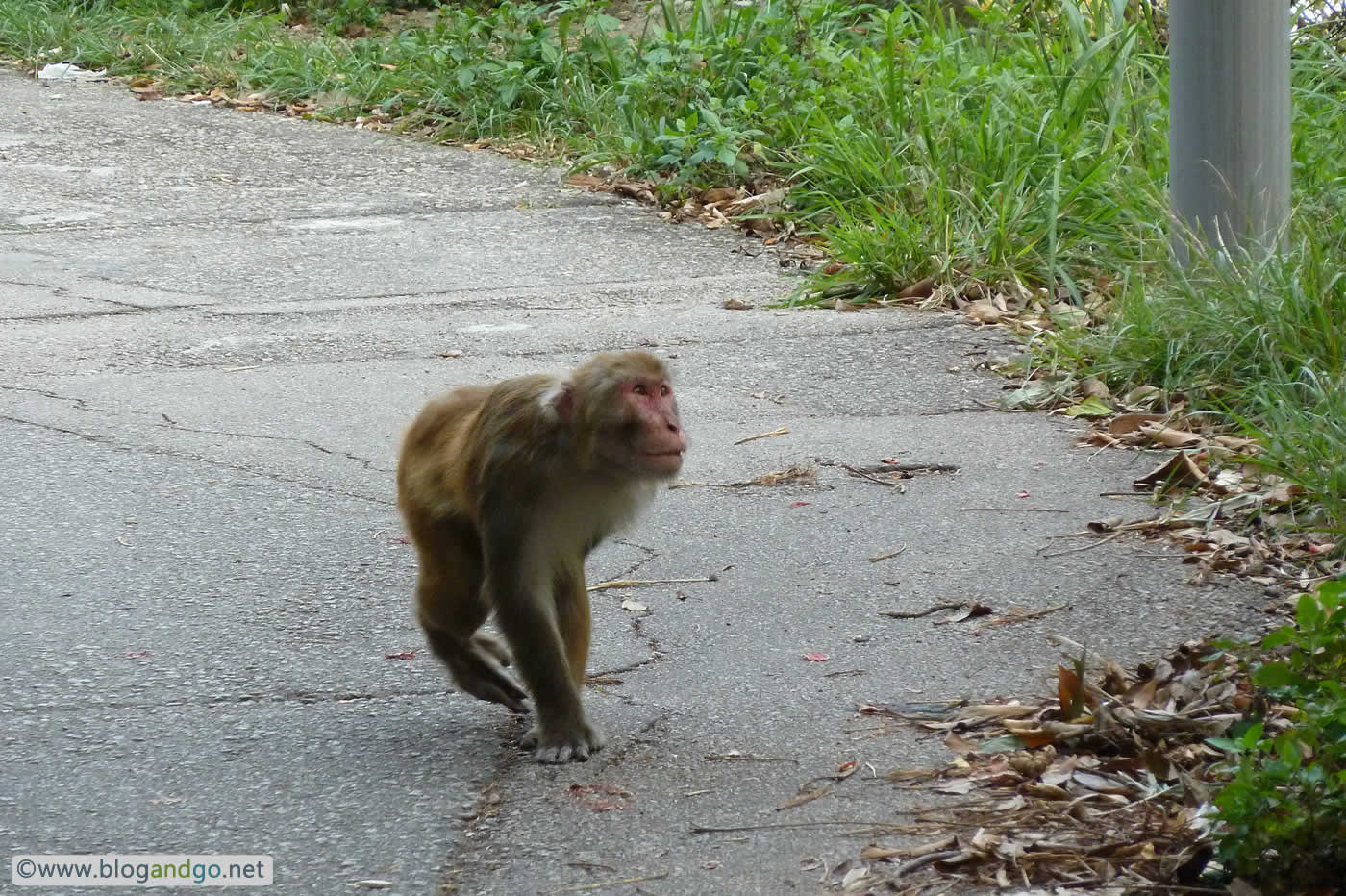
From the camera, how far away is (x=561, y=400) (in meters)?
3.52

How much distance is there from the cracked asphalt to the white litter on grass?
460cm

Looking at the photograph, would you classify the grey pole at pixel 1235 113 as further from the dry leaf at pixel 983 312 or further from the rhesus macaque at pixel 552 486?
the rhesus macaque at pixel 552 486

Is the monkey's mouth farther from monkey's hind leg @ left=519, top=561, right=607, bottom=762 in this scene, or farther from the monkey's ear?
monkey's hind leg @ left=519, top=561, right=607, bottom=762

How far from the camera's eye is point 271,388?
20.9ft

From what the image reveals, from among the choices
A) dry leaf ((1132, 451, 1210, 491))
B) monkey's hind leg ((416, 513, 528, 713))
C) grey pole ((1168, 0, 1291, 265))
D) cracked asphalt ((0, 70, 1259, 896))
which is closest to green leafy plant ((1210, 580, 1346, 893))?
cracked asphalt ((0, 70, 1259, 896))

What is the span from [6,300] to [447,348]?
7.52 feet

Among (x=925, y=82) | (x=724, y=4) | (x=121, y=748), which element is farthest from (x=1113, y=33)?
(x=121, y=748)

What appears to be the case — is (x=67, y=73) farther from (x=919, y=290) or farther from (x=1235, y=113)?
(x=1235, y=113)

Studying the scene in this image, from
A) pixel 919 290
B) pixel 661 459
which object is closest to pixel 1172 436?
pixel 919 290

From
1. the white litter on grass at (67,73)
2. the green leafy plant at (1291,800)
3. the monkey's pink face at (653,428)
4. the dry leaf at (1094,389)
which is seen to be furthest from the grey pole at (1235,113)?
the white litter on grass at (67,73)

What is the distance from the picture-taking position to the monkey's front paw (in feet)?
11.6

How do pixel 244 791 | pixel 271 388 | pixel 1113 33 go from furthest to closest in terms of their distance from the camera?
1. pixel 1113 33
2. pixel 271 388
3. pixel 244 791

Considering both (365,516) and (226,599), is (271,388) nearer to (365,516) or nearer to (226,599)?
(365,516)

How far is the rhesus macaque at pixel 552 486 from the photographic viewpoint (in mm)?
3521
